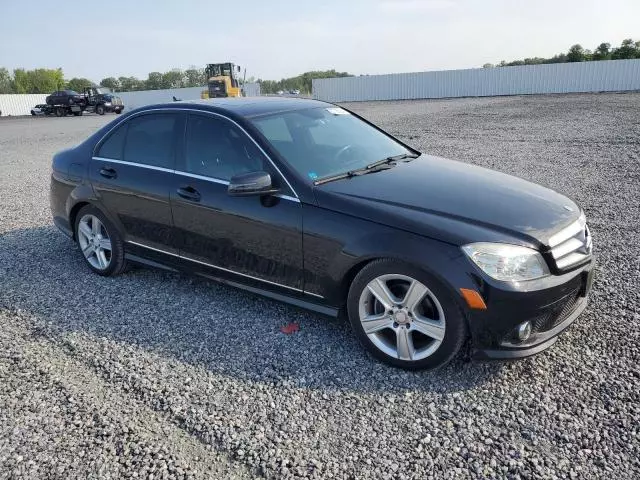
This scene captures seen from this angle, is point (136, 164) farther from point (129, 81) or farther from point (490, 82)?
point (129, 81)

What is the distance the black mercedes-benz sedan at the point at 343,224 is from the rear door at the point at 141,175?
1 cm

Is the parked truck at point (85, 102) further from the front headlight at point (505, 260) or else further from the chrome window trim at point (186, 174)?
the front headlight at point (505, 260)

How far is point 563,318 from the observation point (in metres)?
3.24

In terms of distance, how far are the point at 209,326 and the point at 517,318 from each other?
7.37 ft

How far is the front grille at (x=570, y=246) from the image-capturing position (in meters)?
3.14

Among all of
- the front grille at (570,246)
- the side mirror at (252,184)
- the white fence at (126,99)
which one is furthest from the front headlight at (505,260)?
the white fence at (126,99)

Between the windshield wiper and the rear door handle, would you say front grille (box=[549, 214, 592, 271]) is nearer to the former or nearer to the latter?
the windshield wiper

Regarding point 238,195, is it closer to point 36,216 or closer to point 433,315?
point 433,315

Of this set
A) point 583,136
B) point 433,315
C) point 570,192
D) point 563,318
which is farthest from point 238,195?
point 583,136

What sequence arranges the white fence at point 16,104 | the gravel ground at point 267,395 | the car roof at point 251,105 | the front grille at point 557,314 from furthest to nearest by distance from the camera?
the white fence at point 16,104
the car roof at point 251,105
the front grille at point 557,314
the gravel ground at point 267,395

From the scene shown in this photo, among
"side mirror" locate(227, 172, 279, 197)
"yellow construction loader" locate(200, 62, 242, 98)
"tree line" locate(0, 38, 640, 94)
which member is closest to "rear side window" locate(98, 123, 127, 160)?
"side mirror" locate(227, 172, 279, 197)

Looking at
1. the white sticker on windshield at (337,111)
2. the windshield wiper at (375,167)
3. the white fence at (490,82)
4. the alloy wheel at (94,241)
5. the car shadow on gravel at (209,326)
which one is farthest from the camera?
the white fence at (490,82)

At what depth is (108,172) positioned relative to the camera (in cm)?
482

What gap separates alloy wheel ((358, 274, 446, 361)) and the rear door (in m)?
1.93
